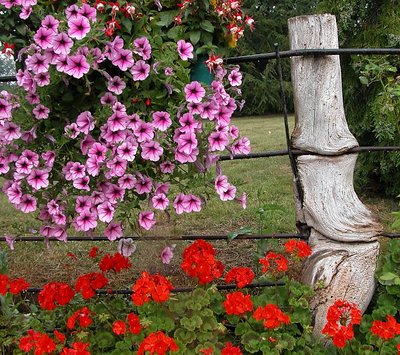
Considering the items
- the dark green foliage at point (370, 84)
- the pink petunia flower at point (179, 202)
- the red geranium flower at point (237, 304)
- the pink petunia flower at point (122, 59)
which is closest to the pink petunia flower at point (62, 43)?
the pink petunia flower at point (122, 59)

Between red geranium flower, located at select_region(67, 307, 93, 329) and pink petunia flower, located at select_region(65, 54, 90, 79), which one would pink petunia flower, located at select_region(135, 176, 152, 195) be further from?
red geranium flower, located at select_region(67, 307, 93, 329)

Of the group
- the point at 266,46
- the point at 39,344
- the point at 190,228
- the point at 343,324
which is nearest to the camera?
the point at 39,344

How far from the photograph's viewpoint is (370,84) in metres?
5.47

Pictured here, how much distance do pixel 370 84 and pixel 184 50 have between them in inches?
154

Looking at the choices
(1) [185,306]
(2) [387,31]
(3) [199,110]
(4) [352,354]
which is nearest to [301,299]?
(4) [352,354]

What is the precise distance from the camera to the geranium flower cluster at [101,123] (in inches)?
72.7

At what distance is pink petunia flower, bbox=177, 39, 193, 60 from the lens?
191 cm

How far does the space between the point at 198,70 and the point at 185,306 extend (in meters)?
0.86

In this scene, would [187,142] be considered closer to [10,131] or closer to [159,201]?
[159,201]

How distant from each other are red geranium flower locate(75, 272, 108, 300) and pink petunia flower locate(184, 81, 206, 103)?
2.80ft

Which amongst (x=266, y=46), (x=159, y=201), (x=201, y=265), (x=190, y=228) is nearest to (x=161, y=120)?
(x=159, y=201)

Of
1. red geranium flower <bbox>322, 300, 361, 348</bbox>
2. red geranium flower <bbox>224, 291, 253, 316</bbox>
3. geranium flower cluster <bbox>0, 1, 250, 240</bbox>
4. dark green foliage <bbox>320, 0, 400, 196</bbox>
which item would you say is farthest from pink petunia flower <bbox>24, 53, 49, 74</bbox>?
dark green foliage <bbox>320, 0, 400, 196</bbox>

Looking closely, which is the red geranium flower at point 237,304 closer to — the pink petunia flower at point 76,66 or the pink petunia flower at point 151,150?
the pink petunia flower at point 151,150

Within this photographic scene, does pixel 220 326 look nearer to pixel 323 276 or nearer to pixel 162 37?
pixel 323 276
